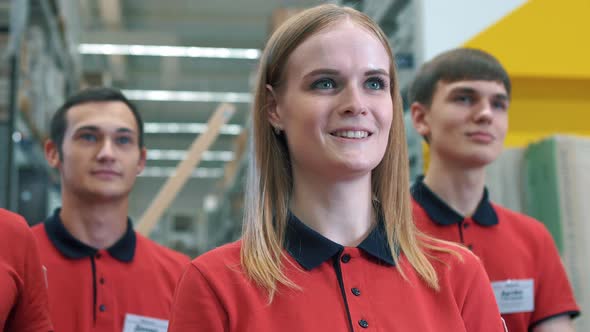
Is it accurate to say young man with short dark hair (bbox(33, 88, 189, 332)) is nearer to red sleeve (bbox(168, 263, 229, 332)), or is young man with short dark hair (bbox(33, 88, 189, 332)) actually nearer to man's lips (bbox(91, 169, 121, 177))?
man's lips (bbox(91, 169, 121, 177))

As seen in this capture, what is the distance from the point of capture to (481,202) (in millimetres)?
2064

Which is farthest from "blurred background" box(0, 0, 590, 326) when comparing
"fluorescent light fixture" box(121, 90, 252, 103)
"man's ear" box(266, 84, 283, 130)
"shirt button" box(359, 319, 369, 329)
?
"fluorescent light fixture" box(121, 90, 252, 103)

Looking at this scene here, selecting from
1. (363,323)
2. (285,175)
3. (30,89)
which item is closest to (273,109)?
(285,175)

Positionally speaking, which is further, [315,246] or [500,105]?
[500,105]

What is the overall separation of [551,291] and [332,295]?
0.90 metres

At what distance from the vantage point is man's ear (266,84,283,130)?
1.45 m

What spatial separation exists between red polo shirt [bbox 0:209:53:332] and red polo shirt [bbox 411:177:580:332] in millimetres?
987

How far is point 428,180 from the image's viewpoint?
2.13 metres

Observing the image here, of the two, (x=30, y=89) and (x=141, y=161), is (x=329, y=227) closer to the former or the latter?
(x=141, y=161)

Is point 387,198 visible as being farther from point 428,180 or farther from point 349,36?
point 428,180

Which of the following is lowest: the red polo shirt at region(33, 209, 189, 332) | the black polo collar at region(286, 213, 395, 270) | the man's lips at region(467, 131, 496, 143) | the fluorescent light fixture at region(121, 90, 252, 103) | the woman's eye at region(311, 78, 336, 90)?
the red polo shirt at region(33, 209, 189, 332)

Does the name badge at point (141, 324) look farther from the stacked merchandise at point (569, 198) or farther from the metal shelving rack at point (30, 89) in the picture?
the metal shelving rack at point (30, 89)

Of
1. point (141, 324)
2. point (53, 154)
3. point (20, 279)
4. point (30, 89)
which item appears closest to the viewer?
point (20, 279)

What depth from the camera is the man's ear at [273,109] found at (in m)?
1.45
